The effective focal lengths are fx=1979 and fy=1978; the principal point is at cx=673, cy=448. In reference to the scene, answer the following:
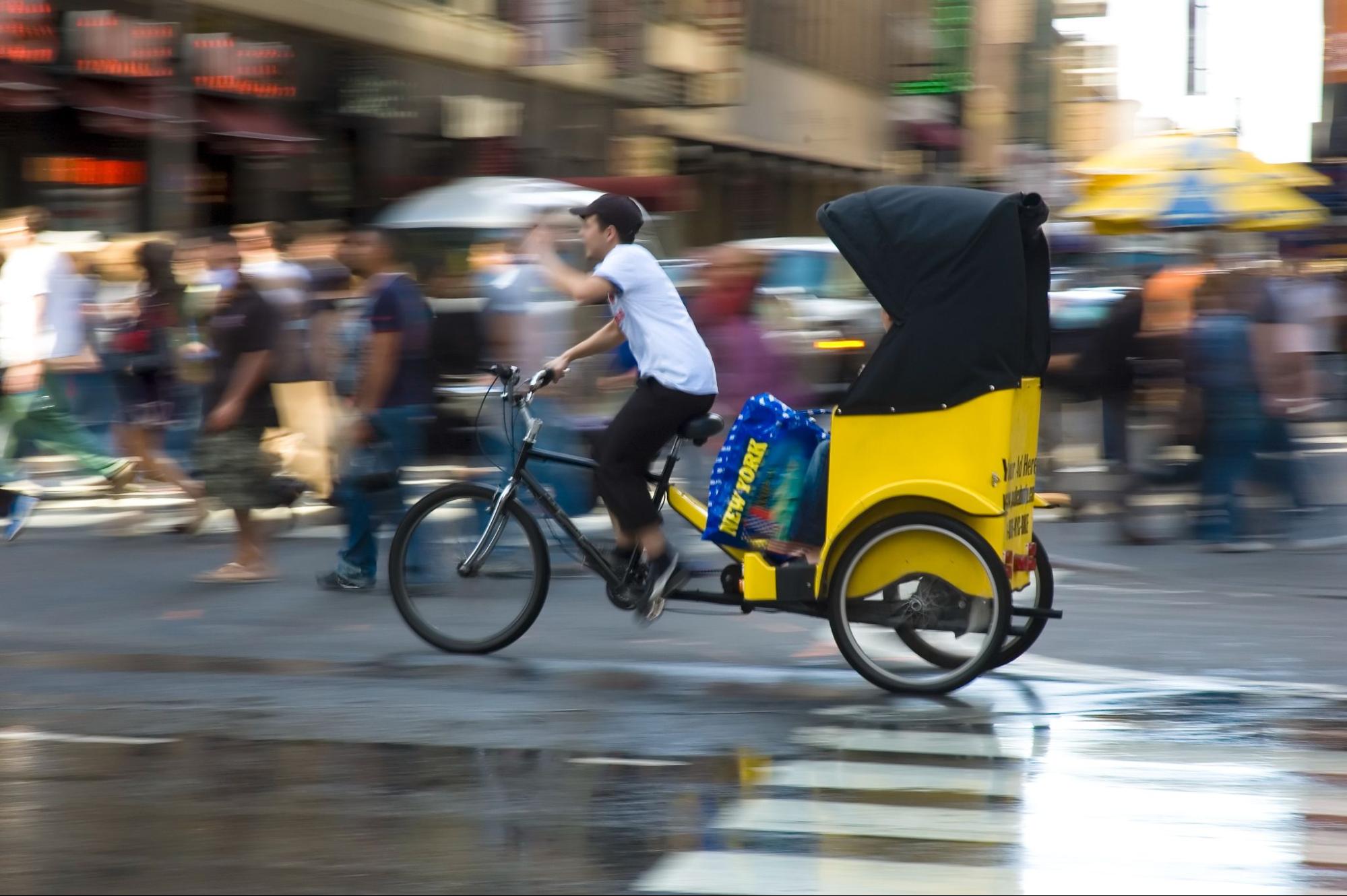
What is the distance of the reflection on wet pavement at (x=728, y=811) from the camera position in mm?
4965

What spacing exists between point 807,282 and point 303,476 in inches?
324

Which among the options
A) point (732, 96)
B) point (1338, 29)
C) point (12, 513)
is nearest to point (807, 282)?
point (12, 513)

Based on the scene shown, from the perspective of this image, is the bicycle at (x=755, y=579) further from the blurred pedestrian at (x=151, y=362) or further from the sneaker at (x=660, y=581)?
the blurred pedestrian at (x=151, y=362)

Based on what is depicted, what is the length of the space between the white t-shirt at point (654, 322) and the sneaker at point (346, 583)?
2.89m

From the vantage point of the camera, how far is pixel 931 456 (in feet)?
24.1

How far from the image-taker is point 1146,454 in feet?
41.4

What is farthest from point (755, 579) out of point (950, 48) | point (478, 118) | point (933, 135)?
point (933, 135)

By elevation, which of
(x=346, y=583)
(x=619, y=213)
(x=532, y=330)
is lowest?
(x=346, y=583)

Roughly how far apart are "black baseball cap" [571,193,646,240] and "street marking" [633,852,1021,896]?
11.2ft

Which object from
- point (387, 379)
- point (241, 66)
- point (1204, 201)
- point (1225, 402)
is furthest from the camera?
point (241, 66)

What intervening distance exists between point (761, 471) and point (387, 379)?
2817 mm

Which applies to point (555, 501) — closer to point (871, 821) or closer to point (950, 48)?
point (871, 821)

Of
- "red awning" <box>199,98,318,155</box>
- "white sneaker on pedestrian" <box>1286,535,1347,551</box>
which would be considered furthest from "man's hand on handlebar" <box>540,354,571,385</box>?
"red awning" <box>199,98,318,155</box>

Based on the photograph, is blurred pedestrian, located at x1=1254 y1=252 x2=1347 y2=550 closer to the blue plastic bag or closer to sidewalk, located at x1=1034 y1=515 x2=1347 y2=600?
sidewalk, located at x1=1034 y1=515 x2=1347 y2=600
